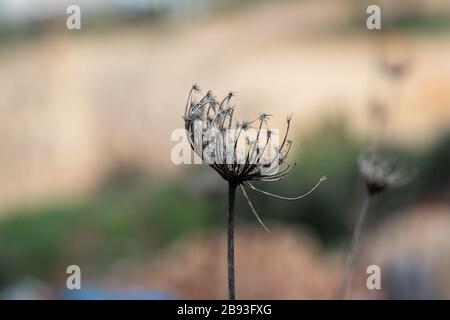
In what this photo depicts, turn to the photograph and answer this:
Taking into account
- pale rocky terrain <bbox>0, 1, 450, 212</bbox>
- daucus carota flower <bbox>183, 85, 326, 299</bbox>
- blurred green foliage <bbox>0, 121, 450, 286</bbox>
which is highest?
pale rocky terrain <bbox>0, 1, 450, 212</bbox>

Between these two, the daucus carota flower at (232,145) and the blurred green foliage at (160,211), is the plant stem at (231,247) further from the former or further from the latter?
the blurred green foliage at (160,211)

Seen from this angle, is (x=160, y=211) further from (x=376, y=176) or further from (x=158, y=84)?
(x=376, y=176)

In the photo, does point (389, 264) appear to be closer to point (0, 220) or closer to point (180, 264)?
point (180, 264)

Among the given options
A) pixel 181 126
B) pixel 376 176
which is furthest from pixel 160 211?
pixel 376 176

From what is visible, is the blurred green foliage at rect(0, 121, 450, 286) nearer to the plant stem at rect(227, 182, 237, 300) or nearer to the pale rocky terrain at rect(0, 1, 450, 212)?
the pale rocky terrain at rect(0, 1, 450, 212)

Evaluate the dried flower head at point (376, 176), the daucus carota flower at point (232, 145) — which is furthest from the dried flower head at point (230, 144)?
the dried flower head at point (376, 176)

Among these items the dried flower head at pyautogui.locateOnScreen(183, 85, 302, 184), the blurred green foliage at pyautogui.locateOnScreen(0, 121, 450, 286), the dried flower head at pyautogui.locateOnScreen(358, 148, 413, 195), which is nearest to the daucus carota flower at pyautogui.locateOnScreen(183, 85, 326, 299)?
the dried flower head at pyautogui.locateOnScreen(183, 85, 302, 184)

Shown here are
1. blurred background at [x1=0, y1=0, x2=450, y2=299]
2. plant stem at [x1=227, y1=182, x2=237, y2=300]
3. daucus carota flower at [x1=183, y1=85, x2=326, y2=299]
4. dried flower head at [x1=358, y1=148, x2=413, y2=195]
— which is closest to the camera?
plant stem at [x1=227, y1=182, x2=237, y2=300]
